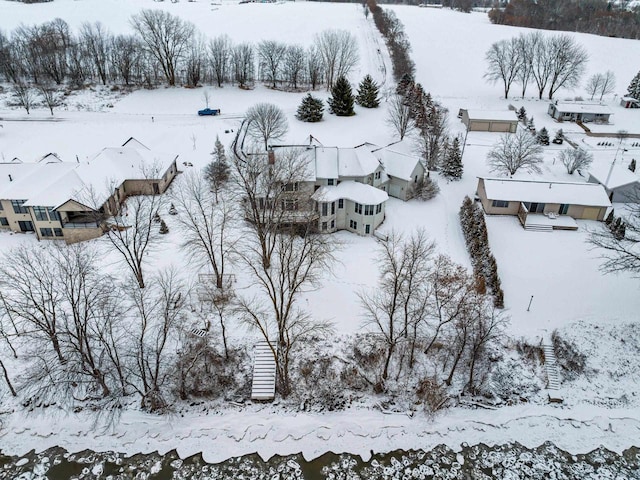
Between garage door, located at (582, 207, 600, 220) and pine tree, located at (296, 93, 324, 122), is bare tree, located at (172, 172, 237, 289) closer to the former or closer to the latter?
pine tree, located at (296, 93, 324, 122)

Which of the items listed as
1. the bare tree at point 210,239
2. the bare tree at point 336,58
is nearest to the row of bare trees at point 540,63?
the bare tree at point 336,58

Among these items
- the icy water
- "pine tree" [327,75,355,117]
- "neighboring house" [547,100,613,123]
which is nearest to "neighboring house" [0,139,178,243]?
the icy water

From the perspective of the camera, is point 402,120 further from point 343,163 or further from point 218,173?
point 218,173

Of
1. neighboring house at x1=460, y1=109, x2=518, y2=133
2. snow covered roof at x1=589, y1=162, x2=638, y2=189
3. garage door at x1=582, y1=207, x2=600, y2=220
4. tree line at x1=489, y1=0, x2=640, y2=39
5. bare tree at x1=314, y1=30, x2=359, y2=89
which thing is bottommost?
garage door at x1=582, y1=207, x2=600, y2=220

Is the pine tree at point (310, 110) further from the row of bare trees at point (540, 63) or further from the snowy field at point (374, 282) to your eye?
the row of bare trees at point (540, 63)

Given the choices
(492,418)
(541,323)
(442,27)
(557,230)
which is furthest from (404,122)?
(442,27)

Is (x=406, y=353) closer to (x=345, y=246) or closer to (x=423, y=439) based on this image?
(x=423, y=439)

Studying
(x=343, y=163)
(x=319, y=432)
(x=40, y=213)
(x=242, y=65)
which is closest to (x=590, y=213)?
(x=343, y=163)

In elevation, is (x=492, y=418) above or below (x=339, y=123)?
below
